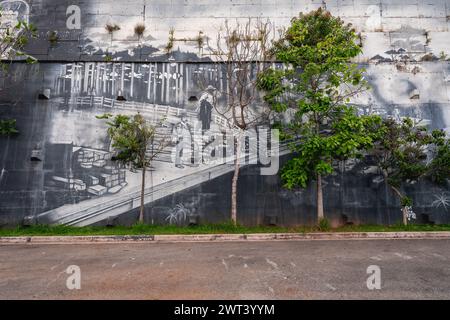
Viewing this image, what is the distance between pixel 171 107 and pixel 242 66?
11.4 ft

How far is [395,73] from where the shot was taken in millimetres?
14500

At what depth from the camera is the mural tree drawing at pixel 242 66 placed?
43.1 feet

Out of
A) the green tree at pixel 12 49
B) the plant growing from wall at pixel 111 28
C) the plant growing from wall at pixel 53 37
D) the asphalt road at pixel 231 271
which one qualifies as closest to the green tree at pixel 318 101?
the asphalt road at pixel 231 271

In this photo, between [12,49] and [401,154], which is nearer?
[401,154]

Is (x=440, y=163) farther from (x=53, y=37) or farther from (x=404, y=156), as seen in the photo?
(x=53, y=37)

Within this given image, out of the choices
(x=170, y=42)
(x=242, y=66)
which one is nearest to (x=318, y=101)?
(x=242, y=66)

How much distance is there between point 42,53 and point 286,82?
431 inches

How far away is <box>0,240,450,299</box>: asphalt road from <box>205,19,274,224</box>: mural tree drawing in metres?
5.72

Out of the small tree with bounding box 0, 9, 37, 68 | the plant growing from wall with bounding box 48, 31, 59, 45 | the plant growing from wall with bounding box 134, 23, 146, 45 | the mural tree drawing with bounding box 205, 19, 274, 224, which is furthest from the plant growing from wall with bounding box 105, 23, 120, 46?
the mural tree drawing with bounding box 205, 19, 274, 224

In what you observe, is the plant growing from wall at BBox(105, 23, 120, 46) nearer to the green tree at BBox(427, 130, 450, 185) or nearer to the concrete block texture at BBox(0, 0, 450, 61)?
the concrete block texture at BBox(0, 0, 450, 61)

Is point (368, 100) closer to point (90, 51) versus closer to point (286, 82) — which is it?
point (286, 82)

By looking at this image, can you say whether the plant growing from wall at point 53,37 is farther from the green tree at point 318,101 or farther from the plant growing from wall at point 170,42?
the green tree at point 318,101

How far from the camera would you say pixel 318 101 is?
11.4m

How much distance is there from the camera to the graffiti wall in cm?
1312
